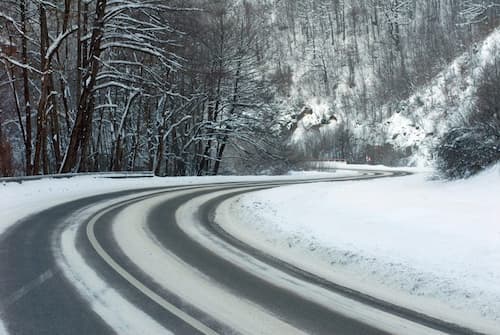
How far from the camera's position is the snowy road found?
4637 millimetres

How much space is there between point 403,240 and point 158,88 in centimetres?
1787

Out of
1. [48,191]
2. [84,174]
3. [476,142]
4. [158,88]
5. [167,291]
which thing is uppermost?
[158,88]

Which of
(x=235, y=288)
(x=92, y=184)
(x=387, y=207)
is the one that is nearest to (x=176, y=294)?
(x=235, y=288)

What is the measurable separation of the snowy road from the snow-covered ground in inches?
20.2

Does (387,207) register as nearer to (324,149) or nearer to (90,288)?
Result: (90,288)

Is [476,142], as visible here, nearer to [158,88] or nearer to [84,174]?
[158,88]

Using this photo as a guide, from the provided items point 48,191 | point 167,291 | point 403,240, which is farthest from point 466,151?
point 48,191

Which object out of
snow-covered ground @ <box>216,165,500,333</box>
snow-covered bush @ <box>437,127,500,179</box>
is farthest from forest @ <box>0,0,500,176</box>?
snow-covered bush @ <box>437,127,500,179</box>

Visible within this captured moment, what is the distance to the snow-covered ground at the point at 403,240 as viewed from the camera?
5523mm

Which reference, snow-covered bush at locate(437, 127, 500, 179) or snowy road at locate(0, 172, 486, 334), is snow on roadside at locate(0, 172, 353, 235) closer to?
snowy road at locate(0, 172, 486, 334)

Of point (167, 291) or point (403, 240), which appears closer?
point (167, 291)

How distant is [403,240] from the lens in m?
7.97

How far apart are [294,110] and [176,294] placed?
87.9 metres

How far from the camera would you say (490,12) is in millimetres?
81375
